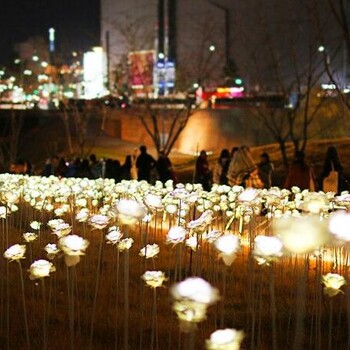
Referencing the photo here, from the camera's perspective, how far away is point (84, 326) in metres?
5.83

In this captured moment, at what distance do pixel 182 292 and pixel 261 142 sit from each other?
2294 centimetres

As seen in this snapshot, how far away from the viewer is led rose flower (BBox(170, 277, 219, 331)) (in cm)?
332

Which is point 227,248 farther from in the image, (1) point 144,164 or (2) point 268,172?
(1) point 144,164

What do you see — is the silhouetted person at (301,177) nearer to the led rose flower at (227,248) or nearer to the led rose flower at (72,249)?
the led rose flower at (227,248)

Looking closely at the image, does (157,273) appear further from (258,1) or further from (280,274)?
(258,1)

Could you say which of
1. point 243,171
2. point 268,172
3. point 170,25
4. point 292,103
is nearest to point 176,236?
point 243,171

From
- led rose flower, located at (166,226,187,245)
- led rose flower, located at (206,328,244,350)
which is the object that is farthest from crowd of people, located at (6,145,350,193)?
led rose flower, located at (206,328,244,350)

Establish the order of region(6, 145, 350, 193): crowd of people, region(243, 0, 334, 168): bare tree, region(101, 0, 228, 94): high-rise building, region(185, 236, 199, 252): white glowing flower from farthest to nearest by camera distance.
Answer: region(101, 0, 228, 94): high-rise building → region(243, 0, 334, 168): bare tree → region(6, 145, 350, 193): crowd of people → region(185, 236, 199, 252): white glowing flower

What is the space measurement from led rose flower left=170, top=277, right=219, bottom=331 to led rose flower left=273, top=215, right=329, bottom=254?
0.58 meters

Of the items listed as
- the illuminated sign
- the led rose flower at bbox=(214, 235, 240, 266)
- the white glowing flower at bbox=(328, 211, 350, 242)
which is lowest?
the led rose flower at bbox=(214, 235, 240, 266)

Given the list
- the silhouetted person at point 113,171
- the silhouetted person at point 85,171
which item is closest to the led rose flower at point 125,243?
the silhouetted person at point 85,171

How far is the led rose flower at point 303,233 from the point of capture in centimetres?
370

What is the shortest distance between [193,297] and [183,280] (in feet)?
3.55

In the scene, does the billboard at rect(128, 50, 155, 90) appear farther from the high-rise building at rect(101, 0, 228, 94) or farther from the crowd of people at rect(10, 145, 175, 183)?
the crowd of people at rect(10, 145, 175, 183)
